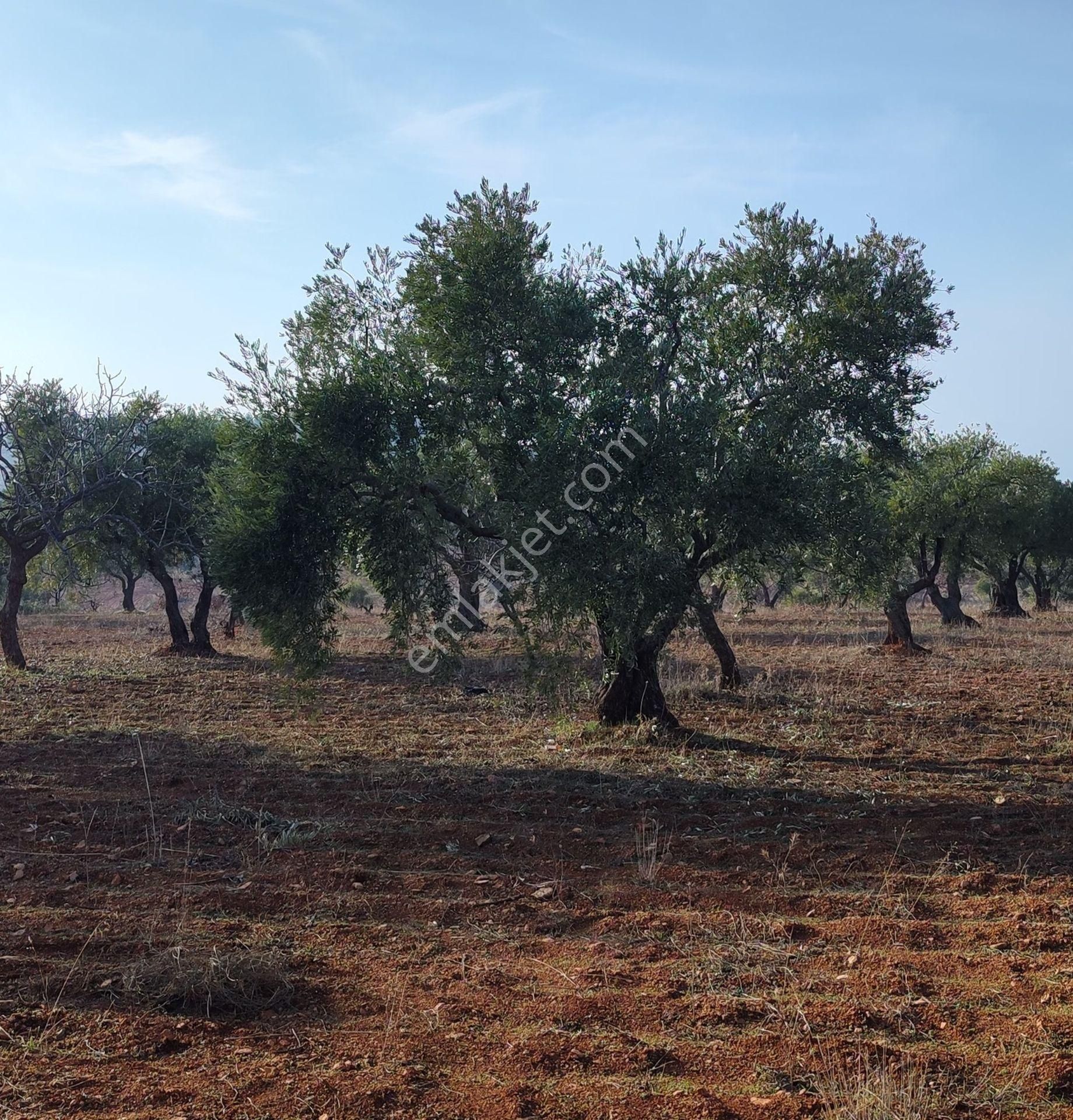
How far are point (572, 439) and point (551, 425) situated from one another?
0.26 metres

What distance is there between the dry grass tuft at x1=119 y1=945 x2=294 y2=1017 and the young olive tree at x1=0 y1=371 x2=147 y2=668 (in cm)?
1376

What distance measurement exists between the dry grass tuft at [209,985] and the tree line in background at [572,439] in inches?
229

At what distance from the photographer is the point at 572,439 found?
10250 millimetres

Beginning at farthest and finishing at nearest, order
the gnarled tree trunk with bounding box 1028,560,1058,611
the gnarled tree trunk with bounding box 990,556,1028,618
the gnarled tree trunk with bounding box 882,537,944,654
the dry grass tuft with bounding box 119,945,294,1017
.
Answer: the gnarled tree trunk with bounding box 1028,560,1058,611, the gnarled tree trunk with bounding box 990,556,1028,618, the gnarled tree trunk with bounding box 882,537,944,654, the dry grass tuft with bounding box 119,945,294,1017

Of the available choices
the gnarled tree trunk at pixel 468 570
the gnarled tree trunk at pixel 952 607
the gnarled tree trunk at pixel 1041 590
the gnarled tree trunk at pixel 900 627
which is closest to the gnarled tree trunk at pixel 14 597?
the gnarled tree trunk at pixel 468 570

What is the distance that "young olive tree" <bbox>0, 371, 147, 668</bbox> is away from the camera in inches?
741

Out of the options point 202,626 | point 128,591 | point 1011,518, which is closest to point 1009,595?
point 1011,518

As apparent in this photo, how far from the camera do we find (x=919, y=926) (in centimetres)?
612

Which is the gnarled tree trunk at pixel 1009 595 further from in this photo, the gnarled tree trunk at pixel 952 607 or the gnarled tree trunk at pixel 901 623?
the gnarled tree trunk at pixel 901 623

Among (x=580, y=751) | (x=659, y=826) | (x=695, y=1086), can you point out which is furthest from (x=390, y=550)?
(x=695, y=1086)

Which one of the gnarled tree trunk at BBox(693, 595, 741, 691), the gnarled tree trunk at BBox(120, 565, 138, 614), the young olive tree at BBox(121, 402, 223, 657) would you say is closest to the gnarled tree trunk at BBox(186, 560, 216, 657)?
the young olive tree at BBox(121, 402, 223, 657)

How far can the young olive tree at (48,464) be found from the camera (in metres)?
18.8

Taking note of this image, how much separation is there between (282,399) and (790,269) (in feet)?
21.3

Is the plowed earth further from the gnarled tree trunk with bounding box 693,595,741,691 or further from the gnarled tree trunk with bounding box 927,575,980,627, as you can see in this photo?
the gnarled tree trunk with bounding box 927,575,980,627
